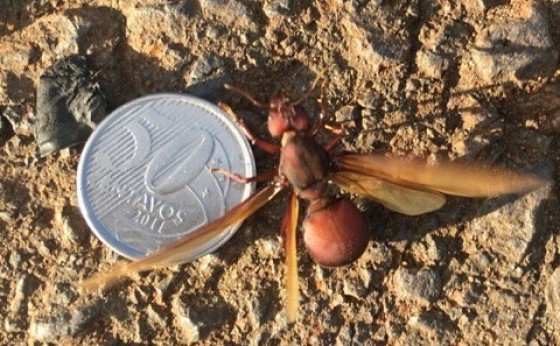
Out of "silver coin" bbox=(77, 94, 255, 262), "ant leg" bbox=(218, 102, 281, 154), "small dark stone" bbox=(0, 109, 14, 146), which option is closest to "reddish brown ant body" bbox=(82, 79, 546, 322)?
"ant leg" bbox=(218, 102, 281, 154)

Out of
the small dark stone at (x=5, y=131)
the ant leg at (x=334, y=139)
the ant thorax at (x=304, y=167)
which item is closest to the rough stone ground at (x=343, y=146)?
the small dark stone at (x=5, y=131)

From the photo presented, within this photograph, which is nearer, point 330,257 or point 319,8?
point 330,257

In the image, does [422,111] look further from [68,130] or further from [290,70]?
[68,130]

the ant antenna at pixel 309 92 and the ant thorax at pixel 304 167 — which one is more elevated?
the ant antenna at pixel 309 92

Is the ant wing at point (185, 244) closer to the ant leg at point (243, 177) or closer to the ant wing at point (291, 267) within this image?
the ant leg at point (243, 177)

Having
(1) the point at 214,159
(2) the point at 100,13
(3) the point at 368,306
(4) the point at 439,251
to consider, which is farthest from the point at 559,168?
(2) the point at 100,13

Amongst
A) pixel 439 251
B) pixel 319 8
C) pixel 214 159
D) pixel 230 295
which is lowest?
pixel 230 295
